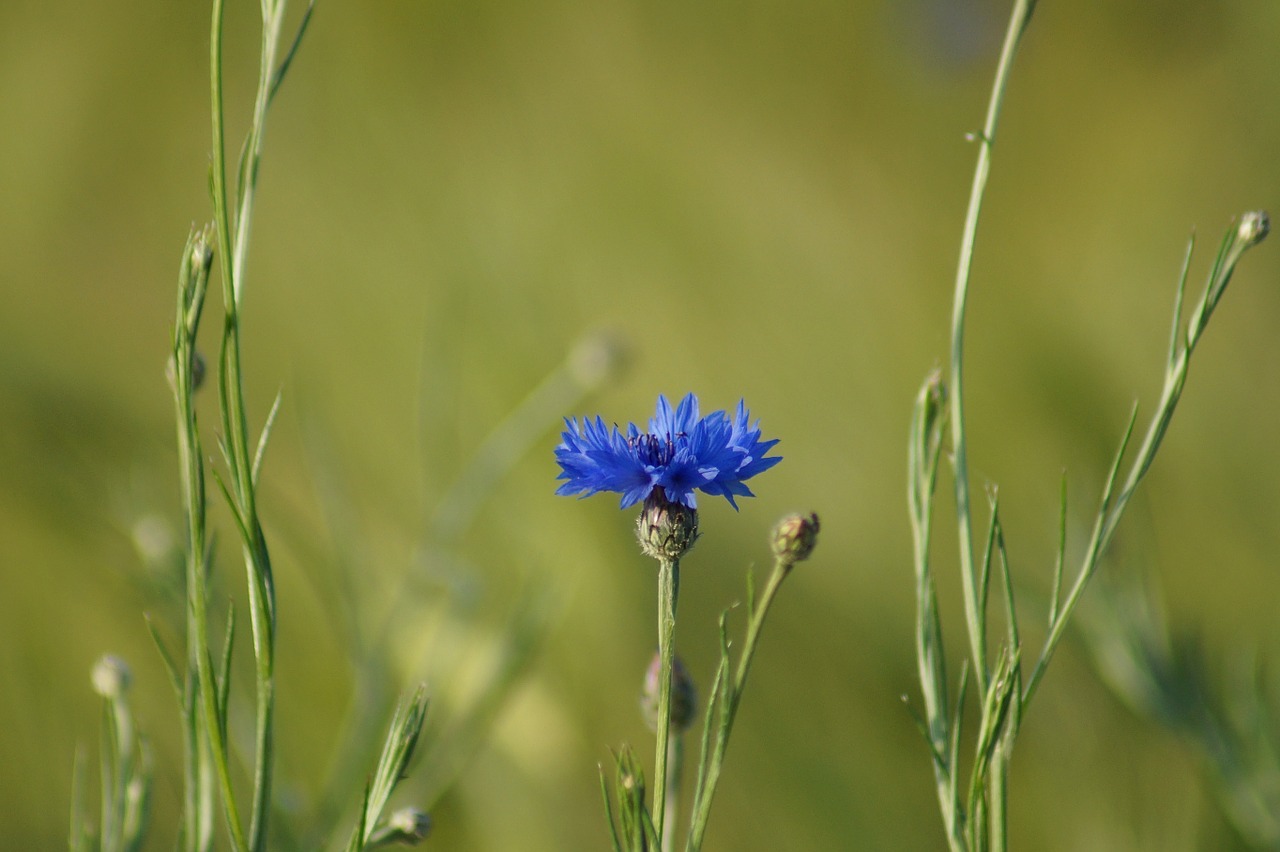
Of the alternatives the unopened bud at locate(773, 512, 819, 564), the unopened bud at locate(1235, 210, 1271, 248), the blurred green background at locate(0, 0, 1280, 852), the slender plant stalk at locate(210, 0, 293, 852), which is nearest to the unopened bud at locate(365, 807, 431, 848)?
the slender plant stalk at locate(210, 0, 293, 852)

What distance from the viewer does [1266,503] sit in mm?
980

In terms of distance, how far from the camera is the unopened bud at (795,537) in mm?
362

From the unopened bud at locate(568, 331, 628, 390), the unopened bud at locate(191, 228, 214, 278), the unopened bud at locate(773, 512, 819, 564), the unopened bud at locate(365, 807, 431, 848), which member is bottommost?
the unopened bud at locate(365, 807, 431, 848)

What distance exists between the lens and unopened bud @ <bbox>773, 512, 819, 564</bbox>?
1.19 feet

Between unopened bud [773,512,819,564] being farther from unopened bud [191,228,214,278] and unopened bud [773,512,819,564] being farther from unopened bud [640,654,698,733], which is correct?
unopened bud [191,228,214,278]

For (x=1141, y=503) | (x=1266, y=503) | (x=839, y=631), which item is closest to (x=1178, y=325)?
(x=1141, y=503)

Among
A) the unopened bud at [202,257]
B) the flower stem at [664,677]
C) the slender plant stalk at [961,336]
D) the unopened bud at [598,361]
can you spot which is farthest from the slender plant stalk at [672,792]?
the unopened bud at [598,361]

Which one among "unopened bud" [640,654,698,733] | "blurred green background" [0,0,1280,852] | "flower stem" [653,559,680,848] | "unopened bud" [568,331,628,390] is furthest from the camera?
"blurred green background" [0,0,1280,852]

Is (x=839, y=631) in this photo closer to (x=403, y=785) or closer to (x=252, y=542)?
(x=403, y=785)

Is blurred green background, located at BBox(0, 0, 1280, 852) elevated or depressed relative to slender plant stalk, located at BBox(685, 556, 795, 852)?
elevated

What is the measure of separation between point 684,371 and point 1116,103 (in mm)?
520

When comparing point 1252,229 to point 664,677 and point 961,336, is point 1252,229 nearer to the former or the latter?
point 961,336

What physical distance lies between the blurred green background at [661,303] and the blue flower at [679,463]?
0.54 meters

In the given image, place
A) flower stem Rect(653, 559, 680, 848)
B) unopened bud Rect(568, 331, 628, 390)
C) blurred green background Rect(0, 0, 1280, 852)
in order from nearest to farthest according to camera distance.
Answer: flower stem Rect(653, 559, 680, 848) < unopened bud Rect(568, 331, 628, 390) < blurred green background Rect(0, 0, 1280, 852)
